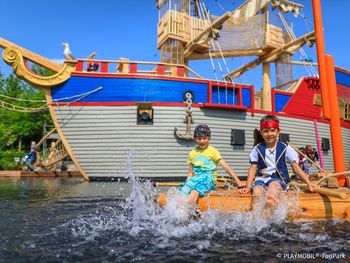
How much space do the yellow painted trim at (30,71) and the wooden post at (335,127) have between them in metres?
9.19

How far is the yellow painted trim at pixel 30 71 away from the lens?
477 inches

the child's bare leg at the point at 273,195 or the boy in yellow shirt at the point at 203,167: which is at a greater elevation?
the boy in yellow shirt at the point at 203,167

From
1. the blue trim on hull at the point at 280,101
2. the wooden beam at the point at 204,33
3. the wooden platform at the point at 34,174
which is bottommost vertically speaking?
the wooden platform at the point at 34,174

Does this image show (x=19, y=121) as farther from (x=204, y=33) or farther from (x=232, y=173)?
(x=232, y=173)

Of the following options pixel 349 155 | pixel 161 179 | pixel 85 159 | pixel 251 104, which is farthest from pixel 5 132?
pixel 349 155

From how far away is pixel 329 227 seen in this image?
14.5 ft

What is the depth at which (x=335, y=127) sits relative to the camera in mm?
6316

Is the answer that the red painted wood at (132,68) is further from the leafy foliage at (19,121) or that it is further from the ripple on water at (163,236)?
the leafy foliage at (19,121)

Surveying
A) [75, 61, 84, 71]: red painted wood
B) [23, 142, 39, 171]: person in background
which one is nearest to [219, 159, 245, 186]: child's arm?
[75, 61, 84, 71]: red painted wood

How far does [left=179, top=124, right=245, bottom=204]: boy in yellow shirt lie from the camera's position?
4.82m

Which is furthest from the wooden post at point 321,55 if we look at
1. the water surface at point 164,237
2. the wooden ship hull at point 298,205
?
the water surface at point 164,237

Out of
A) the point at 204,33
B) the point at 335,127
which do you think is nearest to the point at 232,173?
the point at 335,127

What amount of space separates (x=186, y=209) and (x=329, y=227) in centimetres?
186

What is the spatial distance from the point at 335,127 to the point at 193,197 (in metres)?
3.35
